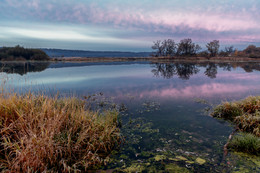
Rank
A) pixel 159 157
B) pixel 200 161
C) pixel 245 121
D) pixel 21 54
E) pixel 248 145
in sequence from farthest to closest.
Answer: pixel 21 54
pixel 245 121
pixel 248 145
pixel 159 157
pixel 200 161

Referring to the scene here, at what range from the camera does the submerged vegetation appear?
6797 millimetres

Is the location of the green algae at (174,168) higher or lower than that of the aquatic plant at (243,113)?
lower

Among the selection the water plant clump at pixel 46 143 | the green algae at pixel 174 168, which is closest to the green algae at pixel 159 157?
the green algae at pixel 174 168

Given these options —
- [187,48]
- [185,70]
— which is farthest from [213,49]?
[185,70]

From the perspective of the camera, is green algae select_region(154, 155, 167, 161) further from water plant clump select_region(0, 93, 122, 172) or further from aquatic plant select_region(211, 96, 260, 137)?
aquatic plant select_region(211, 96, 260, 137)

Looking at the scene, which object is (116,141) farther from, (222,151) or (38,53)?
(38,53)

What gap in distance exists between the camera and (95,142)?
679cm

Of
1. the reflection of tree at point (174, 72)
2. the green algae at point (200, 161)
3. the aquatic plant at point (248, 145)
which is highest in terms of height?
the reflection of tree at point (174, 72)

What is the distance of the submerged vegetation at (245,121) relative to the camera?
680 centimetres

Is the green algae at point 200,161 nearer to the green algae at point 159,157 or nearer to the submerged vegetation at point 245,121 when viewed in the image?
the green algae at point 159,157

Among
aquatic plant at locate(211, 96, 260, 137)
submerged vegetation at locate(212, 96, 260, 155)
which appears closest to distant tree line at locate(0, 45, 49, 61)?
aquatic plant at locate(211, 96, 260, 137)

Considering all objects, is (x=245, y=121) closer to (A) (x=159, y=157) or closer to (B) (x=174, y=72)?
(A) (x=159, y=157)

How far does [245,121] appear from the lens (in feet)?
30.0

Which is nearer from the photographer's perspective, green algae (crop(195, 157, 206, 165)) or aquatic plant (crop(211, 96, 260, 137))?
green algae (crop(195, 157, 206, 165))
